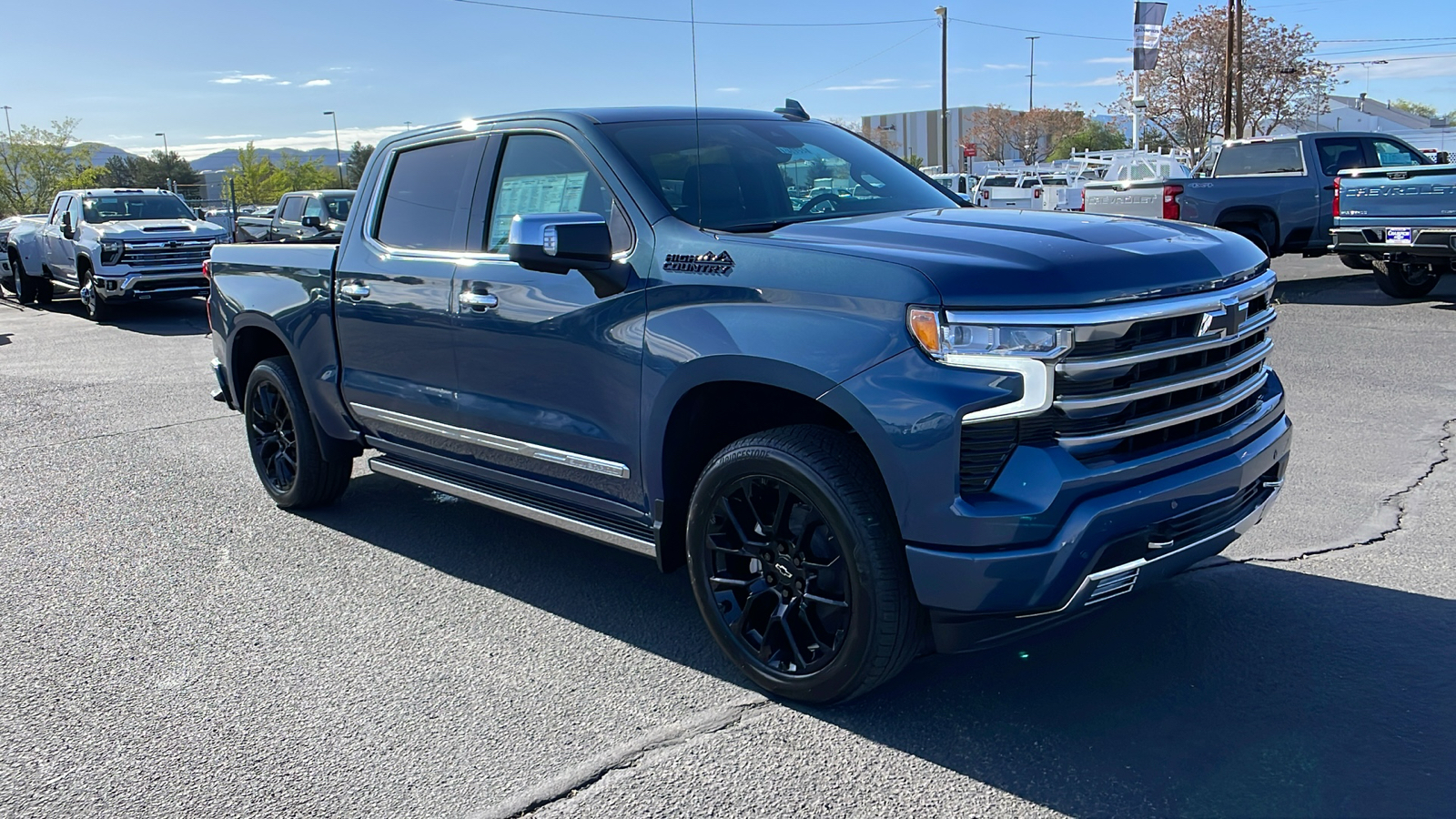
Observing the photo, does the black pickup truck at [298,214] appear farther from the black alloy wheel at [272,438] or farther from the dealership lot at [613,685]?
the dealership lot at [613,685]

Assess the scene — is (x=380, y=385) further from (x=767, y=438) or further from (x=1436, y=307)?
(x=1436, y=307)

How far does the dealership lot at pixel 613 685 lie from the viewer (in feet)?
10.4

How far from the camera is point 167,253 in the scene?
675 inches

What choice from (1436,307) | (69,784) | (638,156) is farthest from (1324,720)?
(1436,307)

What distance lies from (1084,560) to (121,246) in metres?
17.1

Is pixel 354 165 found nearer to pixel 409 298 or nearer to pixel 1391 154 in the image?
pixel 1391 154

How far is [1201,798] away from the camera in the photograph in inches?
117

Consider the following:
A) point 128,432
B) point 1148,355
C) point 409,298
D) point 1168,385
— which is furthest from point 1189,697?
point 128,432

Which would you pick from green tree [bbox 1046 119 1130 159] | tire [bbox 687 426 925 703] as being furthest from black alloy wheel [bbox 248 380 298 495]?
green tree [bbox 1046 119 1130 159]

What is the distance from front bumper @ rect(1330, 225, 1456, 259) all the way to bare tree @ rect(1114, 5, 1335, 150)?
3744 cm

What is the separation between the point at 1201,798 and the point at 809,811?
99 centimetres

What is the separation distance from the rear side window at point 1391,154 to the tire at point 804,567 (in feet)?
50.9

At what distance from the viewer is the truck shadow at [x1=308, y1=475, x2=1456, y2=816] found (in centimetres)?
304

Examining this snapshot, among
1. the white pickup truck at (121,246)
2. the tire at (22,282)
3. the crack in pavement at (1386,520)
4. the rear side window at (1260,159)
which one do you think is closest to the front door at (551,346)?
the crack in pavement at (1386,520)
